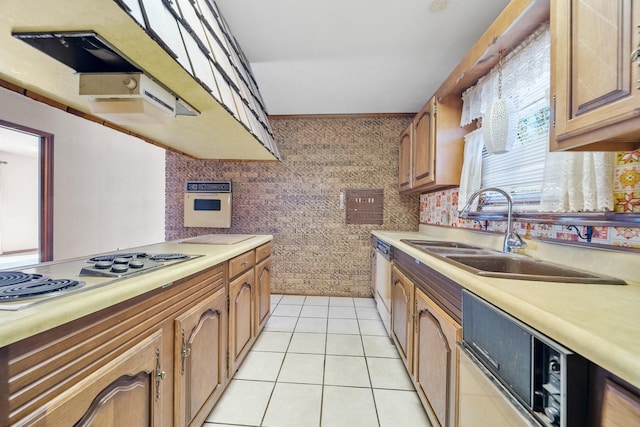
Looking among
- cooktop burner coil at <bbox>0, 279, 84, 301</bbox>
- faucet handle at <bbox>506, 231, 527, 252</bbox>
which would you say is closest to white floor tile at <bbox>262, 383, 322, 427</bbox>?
cooktop burner coil at <bbox>0, 279, 84, 301</bbox>

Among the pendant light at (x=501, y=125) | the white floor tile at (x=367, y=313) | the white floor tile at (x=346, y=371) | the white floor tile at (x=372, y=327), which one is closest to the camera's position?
the pendant light at (x=501, y=125)

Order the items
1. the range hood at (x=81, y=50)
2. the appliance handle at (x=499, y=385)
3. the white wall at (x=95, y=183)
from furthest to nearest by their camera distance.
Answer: the white wall at (x=95, y=183) < the range hood at (x=81, y=50) < the appliance handle at (x=499, y=385)

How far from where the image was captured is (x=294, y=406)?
1.51m

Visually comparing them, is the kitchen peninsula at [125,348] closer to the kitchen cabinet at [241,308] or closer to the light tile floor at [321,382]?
the kitchen cabinet at [241,308]

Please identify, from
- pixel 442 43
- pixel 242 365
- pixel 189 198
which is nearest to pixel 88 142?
pixel 189 198

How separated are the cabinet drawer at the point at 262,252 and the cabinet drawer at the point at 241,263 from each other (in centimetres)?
10

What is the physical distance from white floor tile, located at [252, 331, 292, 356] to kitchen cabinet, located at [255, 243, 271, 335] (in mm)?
106

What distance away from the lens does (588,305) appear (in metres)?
0.66

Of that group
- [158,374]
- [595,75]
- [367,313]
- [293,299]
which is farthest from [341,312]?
[595,75]

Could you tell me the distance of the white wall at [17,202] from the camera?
5945 millimetres

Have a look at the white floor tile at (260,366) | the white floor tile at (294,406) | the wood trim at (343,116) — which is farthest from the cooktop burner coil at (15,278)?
the wood trim at (343,116)

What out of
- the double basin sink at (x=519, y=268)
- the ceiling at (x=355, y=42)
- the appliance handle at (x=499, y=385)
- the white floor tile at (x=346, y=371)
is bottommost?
the white floor tile at (x=346, y=371)

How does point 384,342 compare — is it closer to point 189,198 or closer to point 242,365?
point 242,365

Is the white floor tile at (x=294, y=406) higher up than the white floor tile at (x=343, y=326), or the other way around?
the white floor tile at (x=343, y=326)
